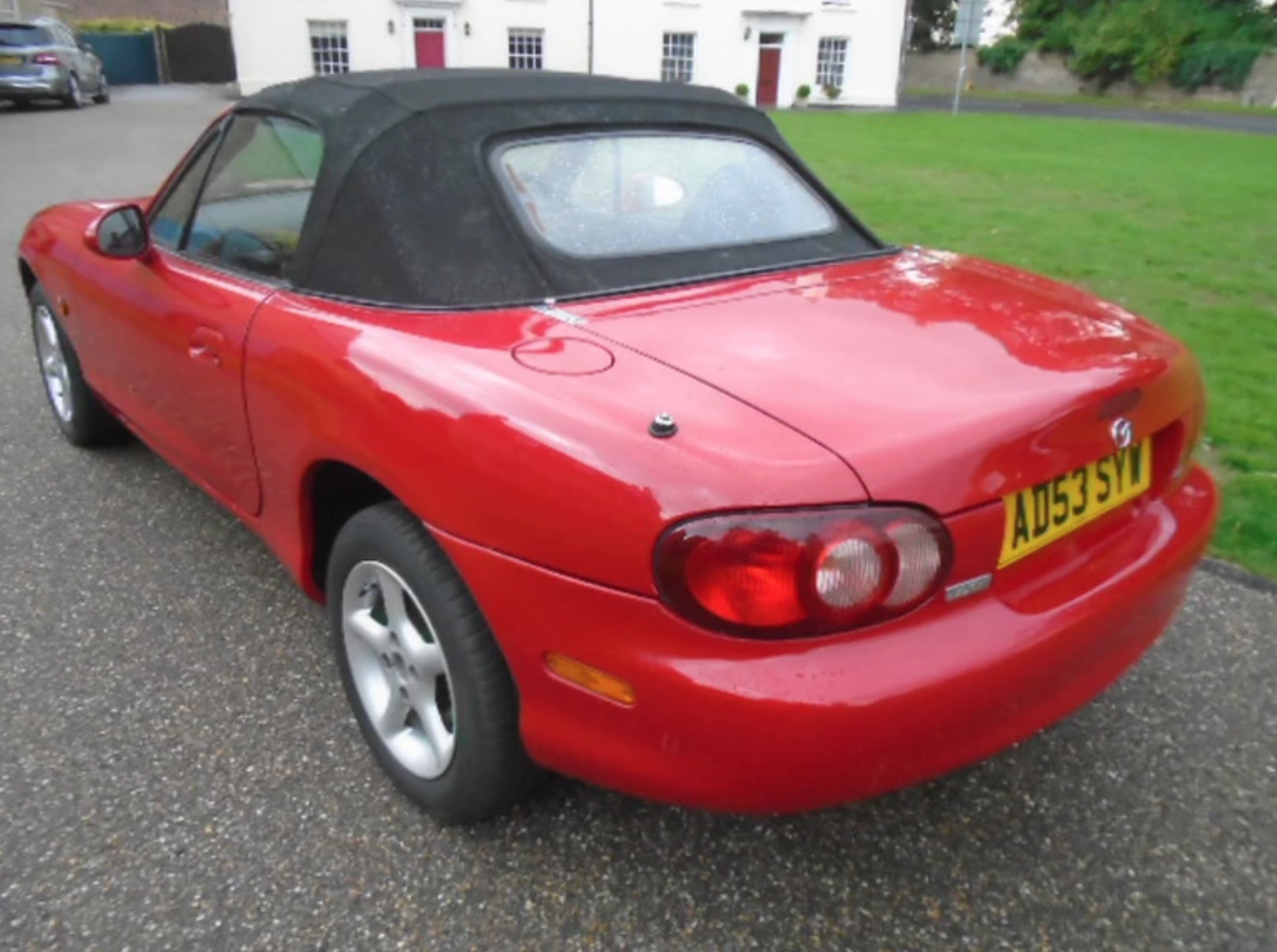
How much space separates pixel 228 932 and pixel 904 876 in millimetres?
1337

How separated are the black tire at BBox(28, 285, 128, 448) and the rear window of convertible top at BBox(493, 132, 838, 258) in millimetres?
2388

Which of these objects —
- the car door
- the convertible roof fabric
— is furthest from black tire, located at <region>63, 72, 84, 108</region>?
the convertible roof fabric

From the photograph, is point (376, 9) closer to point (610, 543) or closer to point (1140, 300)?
point (1140, 300)

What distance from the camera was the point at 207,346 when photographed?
2.84 metres

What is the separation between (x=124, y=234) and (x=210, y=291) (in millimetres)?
498

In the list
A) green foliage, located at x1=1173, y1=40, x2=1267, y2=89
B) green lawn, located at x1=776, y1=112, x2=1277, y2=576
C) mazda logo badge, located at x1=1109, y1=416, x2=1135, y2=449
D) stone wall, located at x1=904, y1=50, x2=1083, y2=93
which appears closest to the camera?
mazda logo badge, located at x1=1109, y1=416, x2=1135, y2=449

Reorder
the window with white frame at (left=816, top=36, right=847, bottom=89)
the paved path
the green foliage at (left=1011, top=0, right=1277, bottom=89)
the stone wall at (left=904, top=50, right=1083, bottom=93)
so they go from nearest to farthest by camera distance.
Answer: the paved path
the window with white frame at (left=816, top=36, right=847, bottom=89)
the green foliage at (left=1011, top=0, right=1277, bottom=89)
the stone wall at (left=904, top=50, right=1083, bottom=93)

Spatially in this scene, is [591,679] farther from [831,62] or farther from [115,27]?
[115,27]

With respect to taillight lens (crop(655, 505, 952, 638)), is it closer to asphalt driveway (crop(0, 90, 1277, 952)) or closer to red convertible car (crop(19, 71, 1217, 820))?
red convertible car (crop(19, 71, 1217, 820))

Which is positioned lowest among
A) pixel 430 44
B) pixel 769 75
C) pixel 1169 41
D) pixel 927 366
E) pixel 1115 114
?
pixel 1115 114

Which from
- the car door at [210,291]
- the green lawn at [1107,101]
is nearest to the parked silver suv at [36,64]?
the car door at [210,291]

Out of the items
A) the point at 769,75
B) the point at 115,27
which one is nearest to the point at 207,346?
the point at 769,75

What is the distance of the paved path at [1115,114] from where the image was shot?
96.4 feet

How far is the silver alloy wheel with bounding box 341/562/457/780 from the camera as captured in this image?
2258 millimetres
